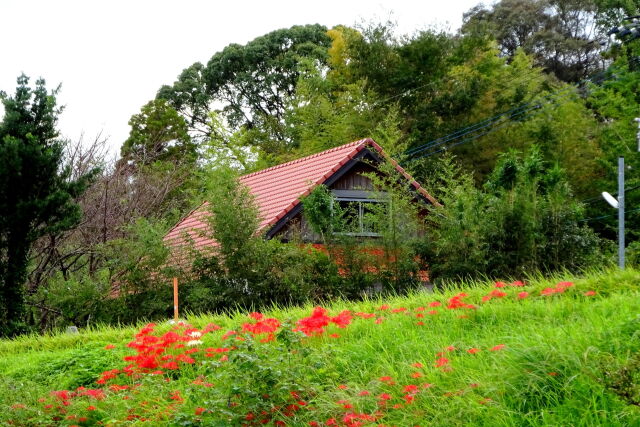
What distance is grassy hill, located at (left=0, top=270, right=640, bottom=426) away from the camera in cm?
571

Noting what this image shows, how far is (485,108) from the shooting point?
30531 millimetres

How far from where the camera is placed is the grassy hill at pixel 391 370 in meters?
5.71

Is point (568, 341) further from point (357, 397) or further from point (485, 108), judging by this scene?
point (485, 108)

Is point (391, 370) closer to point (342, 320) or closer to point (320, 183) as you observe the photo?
point (342, 320)

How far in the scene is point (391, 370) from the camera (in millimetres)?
6887

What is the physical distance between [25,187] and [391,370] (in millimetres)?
11830

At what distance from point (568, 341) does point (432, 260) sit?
9.35m

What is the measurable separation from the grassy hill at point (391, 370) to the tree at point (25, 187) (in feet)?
21.6

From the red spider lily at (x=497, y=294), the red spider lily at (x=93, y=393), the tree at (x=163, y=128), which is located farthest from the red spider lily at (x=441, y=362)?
the tree at (x=163, y=128)

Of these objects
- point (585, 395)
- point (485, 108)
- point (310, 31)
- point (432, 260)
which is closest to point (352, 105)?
point (485, 108)

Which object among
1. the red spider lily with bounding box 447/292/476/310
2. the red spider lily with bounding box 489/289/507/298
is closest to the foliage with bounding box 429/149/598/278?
the red spider lily with bounding box 489/289/507/298

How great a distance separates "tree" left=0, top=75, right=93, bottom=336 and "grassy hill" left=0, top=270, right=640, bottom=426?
6.58m

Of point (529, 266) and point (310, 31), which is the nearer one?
point (529, 266)

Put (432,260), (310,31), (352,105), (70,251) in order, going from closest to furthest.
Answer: (432,260)
(70,251)
(352,105)
(310,31)
